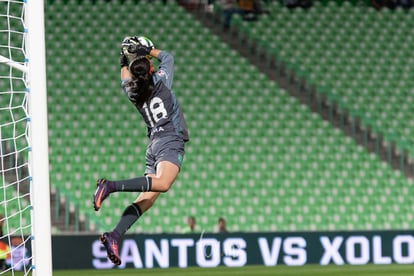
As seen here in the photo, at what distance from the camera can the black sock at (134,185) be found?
23.9ft

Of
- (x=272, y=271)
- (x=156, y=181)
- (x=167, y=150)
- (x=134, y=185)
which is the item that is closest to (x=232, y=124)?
(x=272, y=271)

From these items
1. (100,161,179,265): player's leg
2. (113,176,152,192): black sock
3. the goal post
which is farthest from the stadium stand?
the goal post

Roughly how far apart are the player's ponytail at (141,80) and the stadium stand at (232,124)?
8020 mm

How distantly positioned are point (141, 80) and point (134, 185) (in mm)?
853

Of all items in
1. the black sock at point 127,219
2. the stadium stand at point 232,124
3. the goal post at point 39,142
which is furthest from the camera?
the stadium stand at point 232,124

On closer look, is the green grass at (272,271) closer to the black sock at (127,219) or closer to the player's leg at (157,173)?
the black sock at (127,219)

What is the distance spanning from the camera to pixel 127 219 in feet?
25.4

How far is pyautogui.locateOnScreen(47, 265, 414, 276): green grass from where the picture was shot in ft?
44.0

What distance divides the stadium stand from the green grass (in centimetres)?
161

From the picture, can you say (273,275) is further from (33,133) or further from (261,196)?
(33,133)

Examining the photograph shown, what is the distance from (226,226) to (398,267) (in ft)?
9.45

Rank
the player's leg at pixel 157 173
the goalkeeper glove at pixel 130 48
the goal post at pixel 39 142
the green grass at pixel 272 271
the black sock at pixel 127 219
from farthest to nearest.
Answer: the green grass at pixel 272 271
the black sock at pixel 127 219
the goalkeeper glove at pixel 130 48
the player's leg at pixel 157 173
the goal post at pixel 39 142

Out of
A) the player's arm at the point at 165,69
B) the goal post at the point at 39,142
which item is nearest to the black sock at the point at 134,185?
the player's arm at the point at 165,69

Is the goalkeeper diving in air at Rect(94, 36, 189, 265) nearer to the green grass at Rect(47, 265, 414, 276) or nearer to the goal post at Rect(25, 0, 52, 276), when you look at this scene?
the goal post at Rect(25, 0, 52, 276)
